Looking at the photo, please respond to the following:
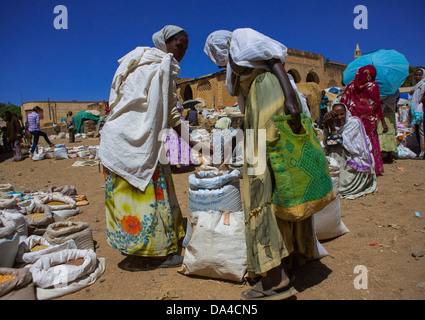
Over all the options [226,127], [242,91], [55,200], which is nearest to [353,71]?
[226,127]

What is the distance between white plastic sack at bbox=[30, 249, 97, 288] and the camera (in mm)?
2219

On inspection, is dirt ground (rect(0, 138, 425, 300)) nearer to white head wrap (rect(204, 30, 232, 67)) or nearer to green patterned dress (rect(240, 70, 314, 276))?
green patterned dress (rect(240, 70, 314, 276))

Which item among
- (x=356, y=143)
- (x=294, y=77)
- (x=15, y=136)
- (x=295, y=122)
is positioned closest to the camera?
(x=295, y=122)

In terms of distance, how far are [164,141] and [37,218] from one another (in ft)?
7.82

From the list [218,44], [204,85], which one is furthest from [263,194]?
[204,85]

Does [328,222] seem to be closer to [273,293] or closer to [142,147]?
[273,293]

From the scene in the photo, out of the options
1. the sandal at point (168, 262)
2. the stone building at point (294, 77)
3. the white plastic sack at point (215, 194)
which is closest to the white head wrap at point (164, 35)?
the white plastic sack at point (215, 194)

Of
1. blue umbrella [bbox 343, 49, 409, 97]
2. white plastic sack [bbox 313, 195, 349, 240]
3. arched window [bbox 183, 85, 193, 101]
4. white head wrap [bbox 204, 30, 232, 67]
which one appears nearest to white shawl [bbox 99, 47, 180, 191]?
white head wrap [bbox 204, 30, 232, 67]

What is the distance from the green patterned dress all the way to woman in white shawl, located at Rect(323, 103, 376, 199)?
2708 mm

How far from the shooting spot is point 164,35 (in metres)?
2.44

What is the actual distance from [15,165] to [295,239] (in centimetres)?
1006

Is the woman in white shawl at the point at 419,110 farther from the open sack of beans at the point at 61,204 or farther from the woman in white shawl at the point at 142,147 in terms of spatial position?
the open sack of beans at the point at 61,204

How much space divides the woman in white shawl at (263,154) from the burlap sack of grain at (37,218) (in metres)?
2.55
